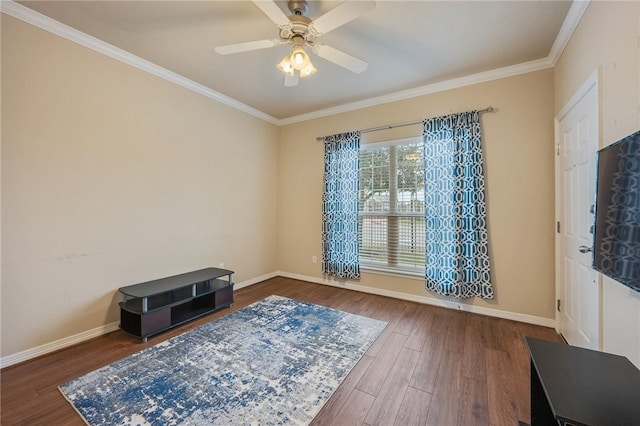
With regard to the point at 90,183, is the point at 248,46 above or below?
above

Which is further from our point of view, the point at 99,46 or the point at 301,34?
the point at 99,46

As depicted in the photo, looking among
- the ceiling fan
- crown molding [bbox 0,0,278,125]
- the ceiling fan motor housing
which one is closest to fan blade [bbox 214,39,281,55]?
the ceiling fan

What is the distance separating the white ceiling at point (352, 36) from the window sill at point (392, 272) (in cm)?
255

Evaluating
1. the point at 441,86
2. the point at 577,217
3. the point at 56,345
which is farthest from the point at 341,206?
the point at 56,345

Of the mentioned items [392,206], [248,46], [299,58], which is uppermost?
[248,46]

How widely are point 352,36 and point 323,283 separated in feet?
11.3

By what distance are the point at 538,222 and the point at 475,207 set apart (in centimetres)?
62

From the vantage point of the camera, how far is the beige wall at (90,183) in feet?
6.84

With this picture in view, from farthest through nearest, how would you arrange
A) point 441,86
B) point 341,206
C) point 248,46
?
point 341,206
point 441,86
point 248,46

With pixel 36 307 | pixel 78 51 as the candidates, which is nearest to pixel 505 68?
pixel 78 51

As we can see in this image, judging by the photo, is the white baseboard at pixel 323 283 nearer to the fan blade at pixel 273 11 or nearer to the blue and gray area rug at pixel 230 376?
the blue and gray area rug at pixel 230 376

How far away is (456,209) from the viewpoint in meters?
3.11

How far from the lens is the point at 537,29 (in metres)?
2.26

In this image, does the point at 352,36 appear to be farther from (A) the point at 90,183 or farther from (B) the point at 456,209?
(A) the point at 90,183
